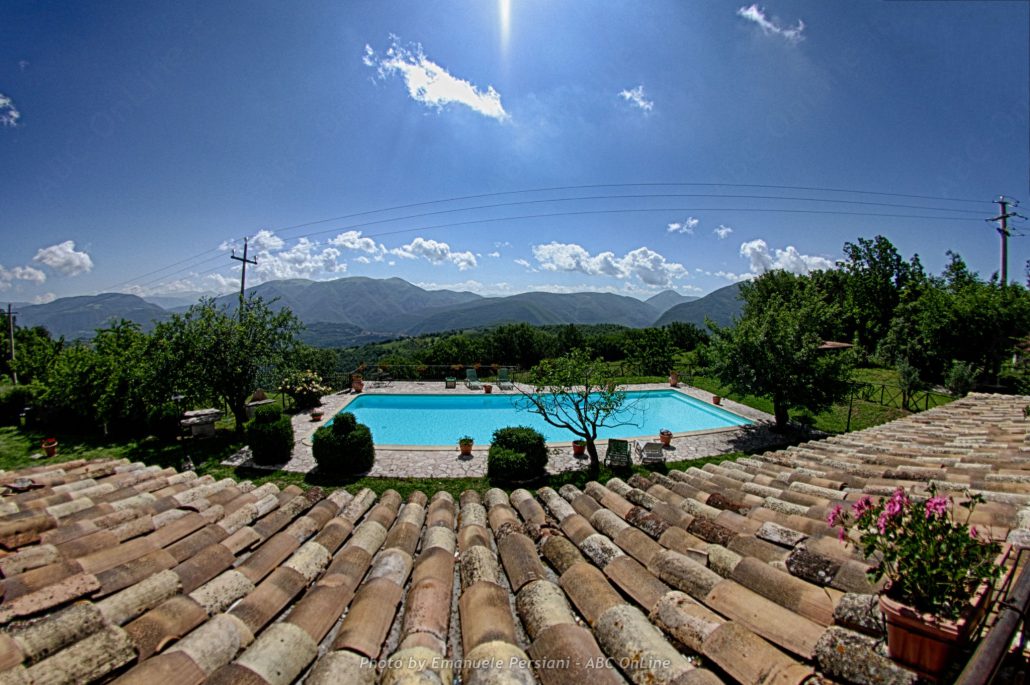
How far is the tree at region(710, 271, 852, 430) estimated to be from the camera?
40.4ft

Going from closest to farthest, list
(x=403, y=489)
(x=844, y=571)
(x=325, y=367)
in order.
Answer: (x=844, y=571) < (x=403, y=489) < (x=325, y=367)

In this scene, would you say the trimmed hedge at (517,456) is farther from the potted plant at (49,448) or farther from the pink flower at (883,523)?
the potted plant at (49,448)

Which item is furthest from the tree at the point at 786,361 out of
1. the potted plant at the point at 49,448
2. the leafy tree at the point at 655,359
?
the potted plant at the point at 49,448

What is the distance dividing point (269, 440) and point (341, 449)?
2.33 meters

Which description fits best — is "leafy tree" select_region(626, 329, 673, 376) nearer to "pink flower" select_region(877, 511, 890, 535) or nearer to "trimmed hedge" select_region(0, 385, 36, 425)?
"pink flower" select_region(877, 511, 890, 535)

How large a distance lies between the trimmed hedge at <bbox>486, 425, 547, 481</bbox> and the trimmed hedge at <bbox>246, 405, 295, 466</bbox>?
5.75 metres

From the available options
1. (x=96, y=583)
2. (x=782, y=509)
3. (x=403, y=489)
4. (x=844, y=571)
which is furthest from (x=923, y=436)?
(x=96, y=583)

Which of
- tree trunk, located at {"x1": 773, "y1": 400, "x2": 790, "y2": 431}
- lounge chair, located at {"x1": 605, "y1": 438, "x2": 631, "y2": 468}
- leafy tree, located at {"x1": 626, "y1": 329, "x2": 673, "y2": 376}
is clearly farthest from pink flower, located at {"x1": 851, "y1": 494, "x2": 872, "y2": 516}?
leafy tree, located at {"x1": 626, "y1": 329, "x2": 673, "y2": 376}

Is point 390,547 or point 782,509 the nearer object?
point 390,547

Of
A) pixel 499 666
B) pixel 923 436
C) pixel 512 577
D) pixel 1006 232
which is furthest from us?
pixel 1006 232

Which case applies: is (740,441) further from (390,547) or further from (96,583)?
(96,583)

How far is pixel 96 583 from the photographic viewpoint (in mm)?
2531

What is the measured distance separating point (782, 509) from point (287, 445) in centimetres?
1157

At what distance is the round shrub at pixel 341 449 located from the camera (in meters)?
10.2
